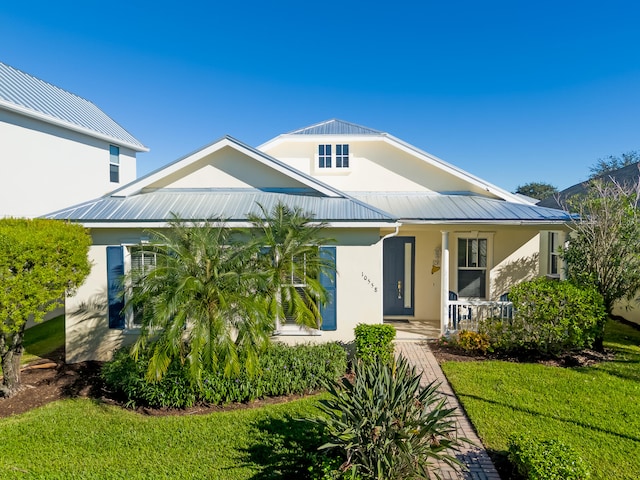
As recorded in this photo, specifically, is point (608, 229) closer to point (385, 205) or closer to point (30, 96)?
point (385, 205)

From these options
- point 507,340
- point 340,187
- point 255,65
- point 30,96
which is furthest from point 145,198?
point 255,65

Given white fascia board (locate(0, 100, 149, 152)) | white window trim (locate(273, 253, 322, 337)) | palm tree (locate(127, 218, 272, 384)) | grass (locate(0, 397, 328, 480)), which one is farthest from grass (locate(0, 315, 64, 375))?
white fascia board (locate(0, 100, 149, 152))

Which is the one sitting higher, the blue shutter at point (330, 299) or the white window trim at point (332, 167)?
the white window trim at point (332, 167)

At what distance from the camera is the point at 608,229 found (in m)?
8.70

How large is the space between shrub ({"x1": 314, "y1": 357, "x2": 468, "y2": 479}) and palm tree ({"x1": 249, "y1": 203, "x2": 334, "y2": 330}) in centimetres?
309

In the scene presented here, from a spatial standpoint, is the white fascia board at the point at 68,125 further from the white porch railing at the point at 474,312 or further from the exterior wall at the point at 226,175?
the white porch railing at the point at 474,312

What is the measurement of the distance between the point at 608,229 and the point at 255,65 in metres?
17.4

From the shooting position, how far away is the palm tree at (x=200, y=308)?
19.4ft

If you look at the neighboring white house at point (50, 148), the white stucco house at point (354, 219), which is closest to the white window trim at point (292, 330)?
the white stucco house at point (354, 219)

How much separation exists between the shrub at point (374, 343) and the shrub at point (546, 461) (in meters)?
3.41

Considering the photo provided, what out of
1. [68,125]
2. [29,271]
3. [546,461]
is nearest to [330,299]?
[546,461]

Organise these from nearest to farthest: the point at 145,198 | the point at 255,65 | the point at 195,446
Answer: the point at 195,446
the point at 145,198
the point at 255,65

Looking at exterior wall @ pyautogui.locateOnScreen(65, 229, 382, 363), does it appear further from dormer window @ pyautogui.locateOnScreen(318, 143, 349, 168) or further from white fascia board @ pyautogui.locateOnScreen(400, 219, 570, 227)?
dormer window @ pyautogui.locateOnScreen(318, 143, 349, 168)

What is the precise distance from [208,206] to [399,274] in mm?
6653
